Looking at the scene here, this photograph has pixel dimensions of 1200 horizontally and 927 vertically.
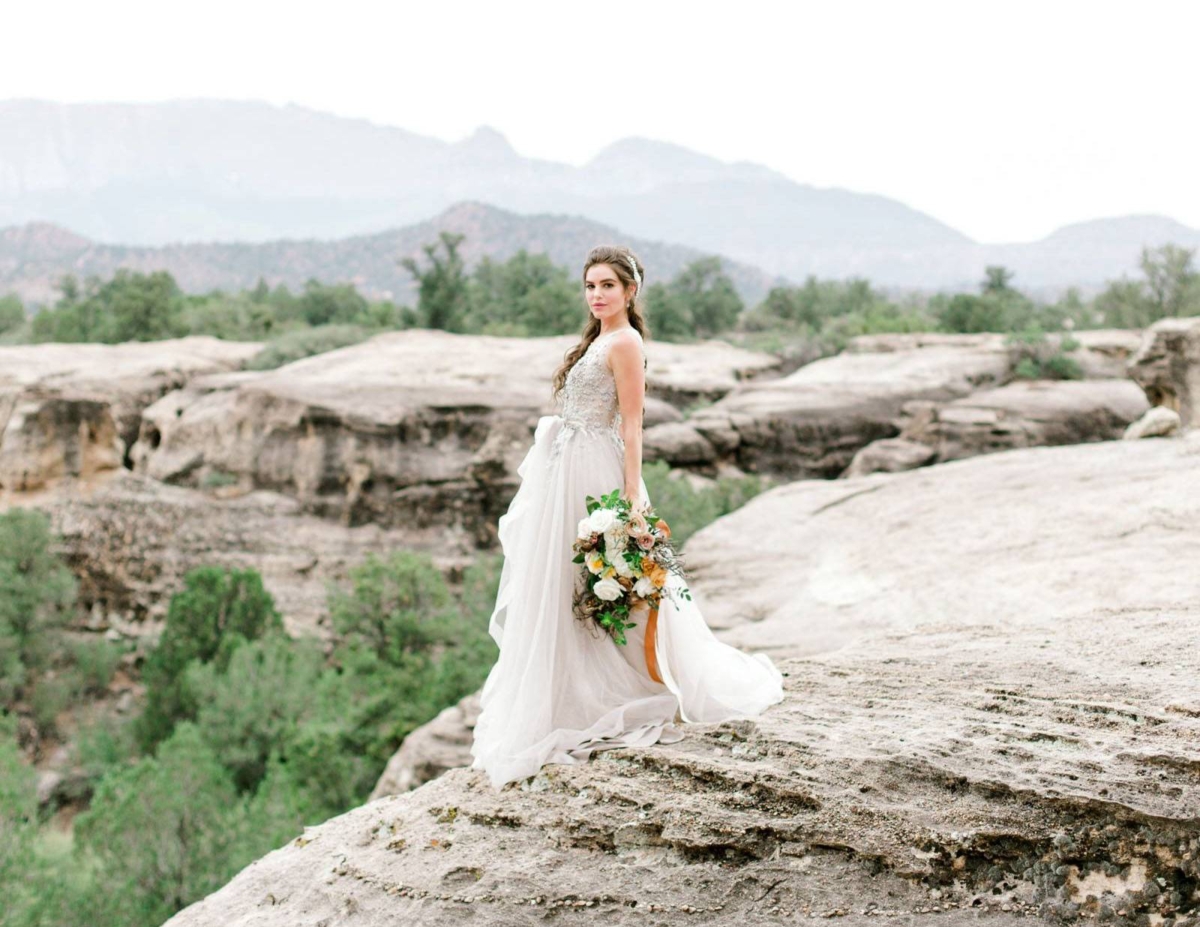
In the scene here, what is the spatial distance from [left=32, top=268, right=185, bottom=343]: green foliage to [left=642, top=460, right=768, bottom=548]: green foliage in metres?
30.9

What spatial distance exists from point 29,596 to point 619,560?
88.4ft

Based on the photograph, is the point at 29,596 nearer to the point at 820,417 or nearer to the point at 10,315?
the point at 820,417

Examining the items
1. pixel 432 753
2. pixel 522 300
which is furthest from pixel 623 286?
pixel 522 300

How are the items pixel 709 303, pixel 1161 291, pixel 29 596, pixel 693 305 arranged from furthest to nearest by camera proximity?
pixel 693 305 < pixel 709 303 < pixel 1161 291 < pixel 29 596

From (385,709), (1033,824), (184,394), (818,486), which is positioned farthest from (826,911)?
(184,394)

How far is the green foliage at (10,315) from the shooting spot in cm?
5444

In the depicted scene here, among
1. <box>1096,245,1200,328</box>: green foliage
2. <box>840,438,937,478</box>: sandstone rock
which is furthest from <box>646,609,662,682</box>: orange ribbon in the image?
<box>1096,245,1200,328</box>: green foliage

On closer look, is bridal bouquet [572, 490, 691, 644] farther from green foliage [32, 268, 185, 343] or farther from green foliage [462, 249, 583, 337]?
green foliage [32, 268, 185, 343]

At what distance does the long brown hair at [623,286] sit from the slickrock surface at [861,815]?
1977 millimetres

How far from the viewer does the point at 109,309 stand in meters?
52.1

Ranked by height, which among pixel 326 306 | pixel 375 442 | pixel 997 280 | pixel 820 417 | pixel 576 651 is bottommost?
pixel 375 442

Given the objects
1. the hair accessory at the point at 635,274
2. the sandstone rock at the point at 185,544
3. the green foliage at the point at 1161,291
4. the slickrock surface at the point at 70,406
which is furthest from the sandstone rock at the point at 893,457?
the slickrock surface at the point at 70,406

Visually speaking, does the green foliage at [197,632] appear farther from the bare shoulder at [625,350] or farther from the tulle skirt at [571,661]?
the bare shoulder at [625,350]

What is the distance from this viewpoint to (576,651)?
4809 mm
